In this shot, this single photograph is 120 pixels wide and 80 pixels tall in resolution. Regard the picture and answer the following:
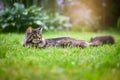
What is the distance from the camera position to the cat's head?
4.52m

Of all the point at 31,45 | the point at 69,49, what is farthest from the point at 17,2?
the point at 69,49

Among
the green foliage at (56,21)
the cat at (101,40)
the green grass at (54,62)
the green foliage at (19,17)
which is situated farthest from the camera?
the green foliage at (56,21)

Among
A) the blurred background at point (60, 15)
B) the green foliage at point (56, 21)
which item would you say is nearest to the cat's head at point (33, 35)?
the blurred background at point (60, 15)

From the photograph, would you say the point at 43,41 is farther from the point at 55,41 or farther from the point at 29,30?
the point at 29,30

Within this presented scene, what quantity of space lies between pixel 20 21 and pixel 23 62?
1487 mm

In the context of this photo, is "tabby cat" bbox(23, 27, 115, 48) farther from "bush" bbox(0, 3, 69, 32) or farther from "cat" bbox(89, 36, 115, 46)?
"bush" bbox(0, 3, 69, 32)

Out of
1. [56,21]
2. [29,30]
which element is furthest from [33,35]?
[56,21]

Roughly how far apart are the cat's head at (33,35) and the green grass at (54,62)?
0.16 m

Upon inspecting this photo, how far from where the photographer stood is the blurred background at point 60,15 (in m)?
4.54

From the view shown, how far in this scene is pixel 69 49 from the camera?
4.38 m

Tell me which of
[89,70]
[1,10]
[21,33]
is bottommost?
[89,70]

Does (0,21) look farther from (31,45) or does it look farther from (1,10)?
(31,45)

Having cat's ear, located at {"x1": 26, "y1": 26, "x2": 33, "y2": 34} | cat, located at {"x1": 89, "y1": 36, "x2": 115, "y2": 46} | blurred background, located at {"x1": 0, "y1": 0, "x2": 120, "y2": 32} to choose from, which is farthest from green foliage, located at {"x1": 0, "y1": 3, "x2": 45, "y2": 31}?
cat, located at {"x1": 89, "y1": 36, "x2": 115, "y2": 46}

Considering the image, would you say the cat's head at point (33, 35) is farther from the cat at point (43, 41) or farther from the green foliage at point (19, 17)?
the green foliage at point (19, 17)
